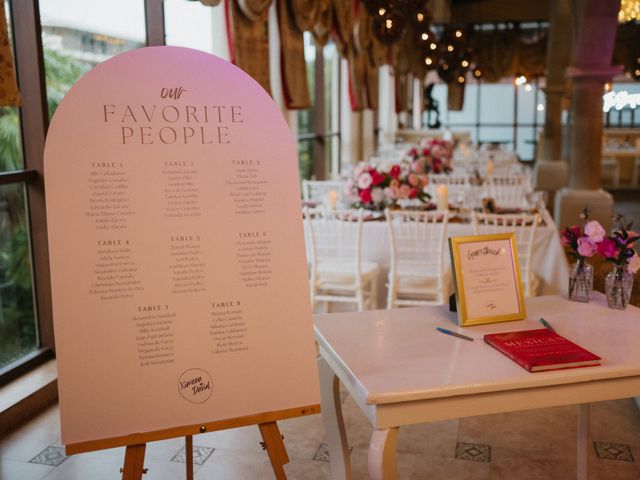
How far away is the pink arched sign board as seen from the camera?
73.4 inches

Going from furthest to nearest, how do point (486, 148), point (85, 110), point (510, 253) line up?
1. point (486, 148)
2. point (510, 253)
3. point (85, 110)

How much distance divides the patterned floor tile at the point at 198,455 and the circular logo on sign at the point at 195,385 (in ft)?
3.97

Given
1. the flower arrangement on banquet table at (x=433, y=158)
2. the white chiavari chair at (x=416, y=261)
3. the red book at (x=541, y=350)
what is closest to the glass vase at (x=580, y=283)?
the red book at (x=541, y=350)

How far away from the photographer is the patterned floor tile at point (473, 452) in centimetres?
306

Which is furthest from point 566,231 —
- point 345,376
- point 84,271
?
point 84,271

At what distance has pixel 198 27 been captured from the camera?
5.76 metres

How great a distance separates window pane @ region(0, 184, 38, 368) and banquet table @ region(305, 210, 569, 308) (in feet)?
7.09

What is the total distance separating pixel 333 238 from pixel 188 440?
9.56ft

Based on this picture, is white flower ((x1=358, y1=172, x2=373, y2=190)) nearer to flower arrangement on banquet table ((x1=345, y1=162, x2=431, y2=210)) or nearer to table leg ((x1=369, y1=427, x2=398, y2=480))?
flower arrangement on banquet table ((x1=345, y1=162, x2=431, y2=210))

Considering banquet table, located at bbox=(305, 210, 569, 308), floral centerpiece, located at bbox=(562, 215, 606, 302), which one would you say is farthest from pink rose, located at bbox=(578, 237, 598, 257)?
banquet table, located at bbox=(305, 210, 569, 308)

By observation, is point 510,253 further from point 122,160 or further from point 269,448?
point 122,160

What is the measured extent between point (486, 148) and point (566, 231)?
10760 mm

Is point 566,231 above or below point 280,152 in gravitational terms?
below

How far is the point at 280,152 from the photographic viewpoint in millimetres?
2057
